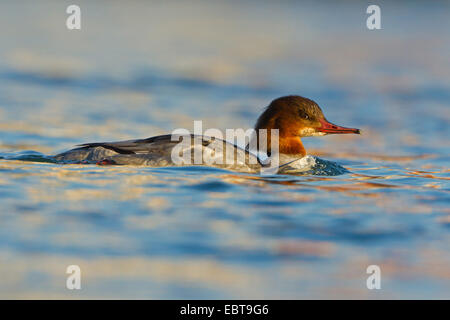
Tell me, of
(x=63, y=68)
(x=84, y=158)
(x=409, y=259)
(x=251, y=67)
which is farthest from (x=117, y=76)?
(x=409, y=259)

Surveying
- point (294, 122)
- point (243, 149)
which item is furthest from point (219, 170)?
point (294, 122)

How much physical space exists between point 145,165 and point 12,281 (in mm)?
3533

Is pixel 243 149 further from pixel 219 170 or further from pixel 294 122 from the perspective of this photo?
pixel 294 122

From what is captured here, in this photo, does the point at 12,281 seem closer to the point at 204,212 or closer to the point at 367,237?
the point at 204,212

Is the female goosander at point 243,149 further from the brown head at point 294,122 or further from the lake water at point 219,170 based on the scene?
the lake water at point 219,170

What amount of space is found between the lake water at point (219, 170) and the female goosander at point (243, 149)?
0.30 m

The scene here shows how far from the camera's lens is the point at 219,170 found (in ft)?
26.6

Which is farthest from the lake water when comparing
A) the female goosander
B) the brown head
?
the brown head

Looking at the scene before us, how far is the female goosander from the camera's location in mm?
8188

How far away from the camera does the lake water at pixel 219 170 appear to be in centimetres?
509

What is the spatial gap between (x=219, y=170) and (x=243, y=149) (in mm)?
687

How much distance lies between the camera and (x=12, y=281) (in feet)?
15.6

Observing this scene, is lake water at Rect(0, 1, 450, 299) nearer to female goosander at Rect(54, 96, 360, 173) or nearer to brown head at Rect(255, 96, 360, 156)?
female goosander at Rect(54, 96, 360, 173)

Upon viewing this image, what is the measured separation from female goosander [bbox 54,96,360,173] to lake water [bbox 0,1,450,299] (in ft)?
0.97
